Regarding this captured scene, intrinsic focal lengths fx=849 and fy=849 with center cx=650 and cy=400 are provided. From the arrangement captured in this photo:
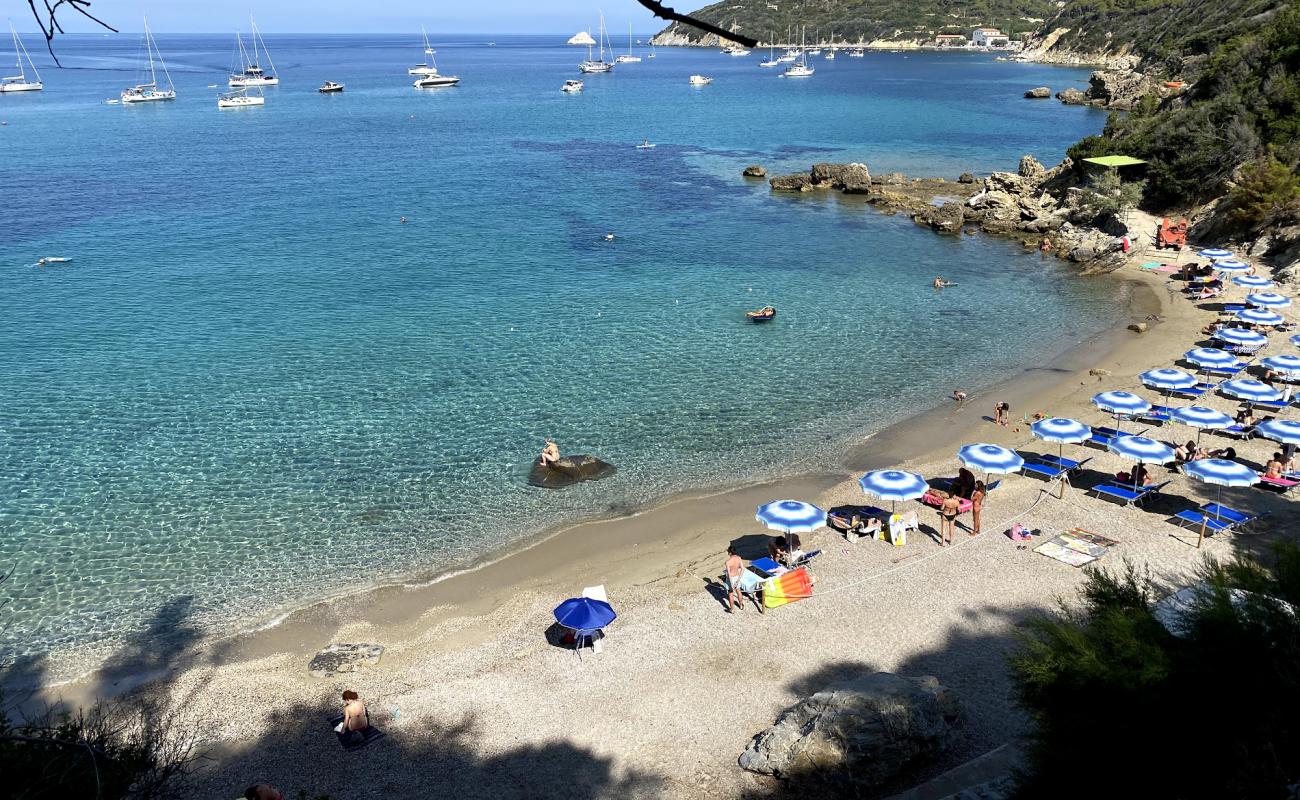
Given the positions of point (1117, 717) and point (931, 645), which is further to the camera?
point (931, 645)

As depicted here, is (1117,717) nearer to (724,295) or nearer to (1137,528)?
(1137,528)

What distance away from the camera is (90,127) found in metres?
90.1

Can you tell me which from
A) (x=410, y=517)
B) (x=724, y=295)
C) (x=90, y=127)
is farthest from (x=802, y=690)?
(x=90, y=127)

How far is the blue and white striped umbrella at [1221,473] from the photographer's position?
17.3 meters

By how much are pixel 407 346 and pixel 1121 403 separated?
75.9 feet

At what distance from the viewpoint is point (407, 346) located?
102 feet

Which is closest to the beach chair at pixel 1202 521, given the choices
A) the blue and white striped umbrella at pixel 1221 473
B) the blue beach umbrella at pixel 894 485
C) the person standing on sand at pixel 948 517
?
the blue and white striped umbrella at pixel 1221 473

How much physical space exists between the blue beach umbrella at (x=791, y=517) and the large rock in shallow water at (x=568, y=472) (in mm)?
5999

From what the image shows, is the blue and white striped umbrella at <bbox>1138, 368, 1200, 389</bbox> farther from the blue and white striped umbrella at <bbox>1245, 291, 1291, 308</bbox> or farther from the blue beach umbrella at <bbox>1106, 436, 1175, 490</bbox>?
the blue and white striped umbrella at <bbox>1245, 291, 1291, 308</bbox>

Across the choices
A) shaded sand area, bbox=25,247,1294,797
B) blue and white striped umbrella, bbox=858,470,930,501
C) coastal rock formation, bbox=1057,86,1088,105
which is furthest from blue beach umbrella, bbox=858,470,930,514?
coastal rock formation, bbox=1057,86,1088,105

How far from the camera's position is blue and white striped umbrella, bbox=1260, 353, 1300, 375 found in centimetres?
2377

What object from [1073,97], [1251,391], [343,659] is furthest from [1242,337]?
[1073,97]

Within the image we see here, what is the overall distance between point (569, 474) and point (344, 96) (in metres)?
124

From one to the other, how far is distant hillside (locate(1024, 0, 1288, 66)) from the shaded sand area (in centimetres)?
6503
